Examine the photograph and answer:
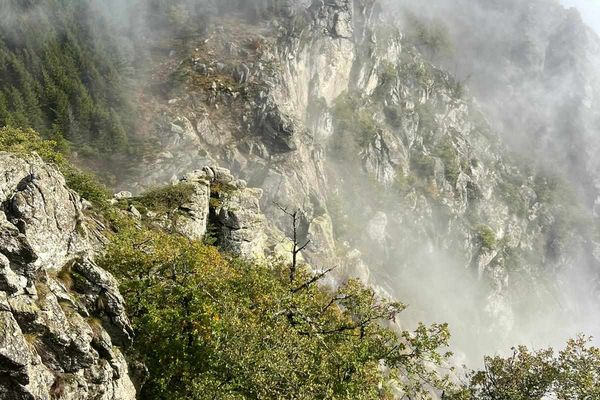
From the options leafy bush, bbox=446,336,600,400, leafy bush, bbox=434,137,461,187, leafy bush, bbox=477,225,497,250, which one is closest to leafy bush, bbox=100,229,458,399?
leafy bush, bbox=446,336,600,400

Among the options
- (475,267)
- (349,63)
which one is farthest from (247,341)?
(475,267)

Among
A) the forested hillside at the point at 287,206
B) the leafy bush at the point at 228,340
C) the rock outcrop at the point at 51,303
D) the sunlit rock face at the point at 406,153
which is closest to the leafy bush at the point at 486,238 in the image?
the sunlit rock face at the point at 406,153

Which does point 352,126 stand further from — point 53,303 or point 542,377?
point 53,303

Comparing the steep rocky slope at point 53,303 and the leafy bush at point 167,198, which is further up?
the leafy bush at point 167,198

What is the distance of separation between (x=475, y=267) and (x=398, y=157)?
4086 cm

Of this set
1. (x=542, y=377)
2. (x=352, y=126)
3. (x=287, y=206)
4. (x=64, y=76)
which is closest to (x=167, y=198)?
(x=542, y=377)

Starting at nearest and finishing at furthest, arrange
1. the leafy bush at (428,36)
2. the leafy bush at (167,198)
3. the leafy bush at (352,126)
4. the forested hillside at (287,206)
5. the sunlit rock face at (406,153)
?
1. the forested hillside at (287,206)
2. the leafy bush at (167,198)
3. the sunlit rock face at (406,153)
4. the leafy bush at (352,126)
5. the leafy bush at (428,36)

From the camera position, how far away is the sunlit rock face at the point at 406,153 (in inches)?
3509

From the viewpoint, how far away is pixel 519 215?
157375 mm

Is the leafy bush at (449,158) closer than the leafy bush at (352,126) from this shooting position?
No

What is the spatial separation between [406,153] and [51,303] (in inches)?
4967

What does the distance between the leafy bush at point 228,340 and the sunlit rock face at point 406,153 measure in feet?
78.1

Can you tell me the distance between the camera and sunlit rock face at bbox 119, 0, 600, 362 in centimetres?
8912

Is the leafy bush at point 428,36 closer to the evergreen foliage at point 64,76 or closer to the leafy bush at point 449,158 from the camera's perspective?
the leafy bush at point 449,158
